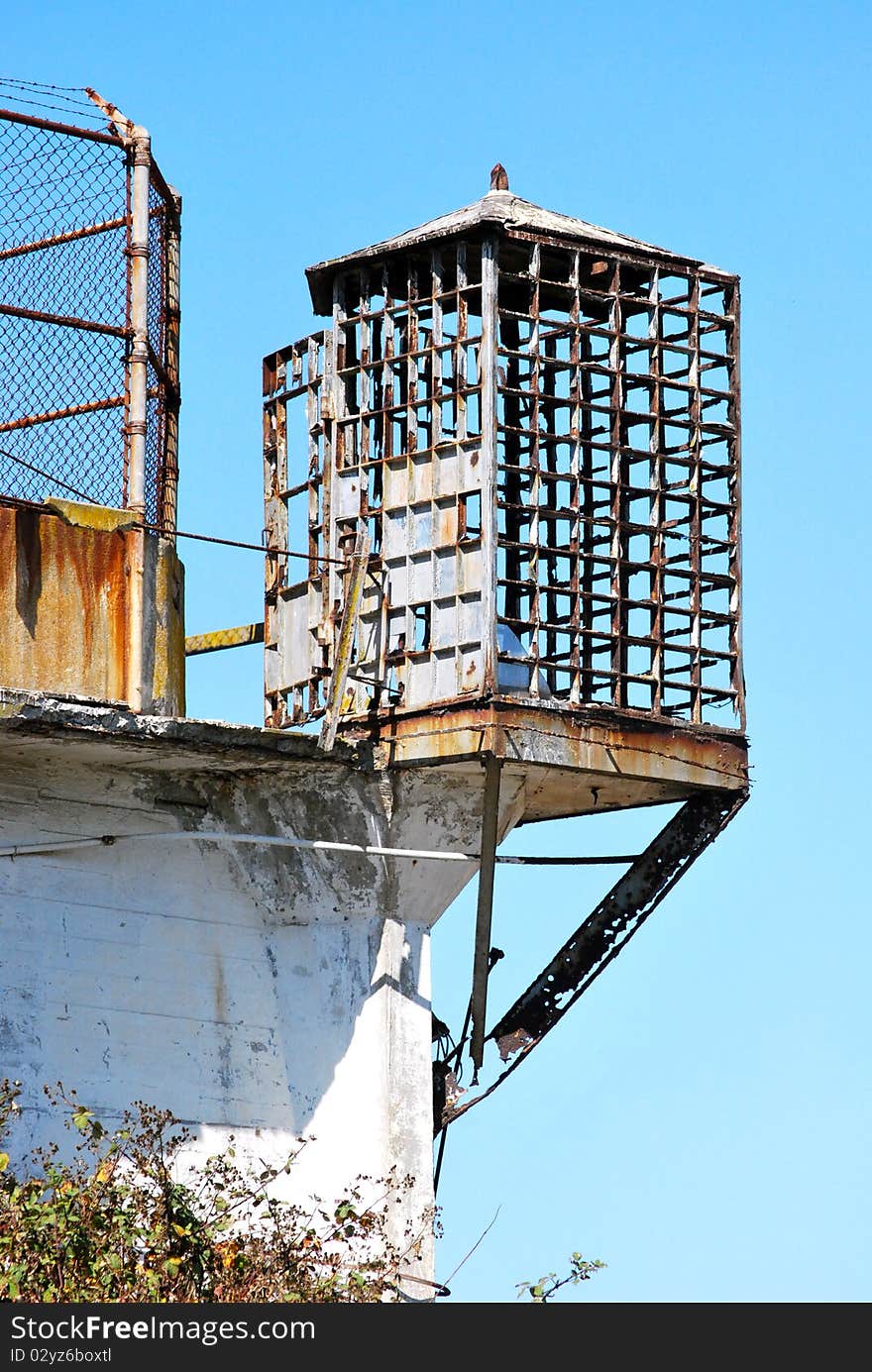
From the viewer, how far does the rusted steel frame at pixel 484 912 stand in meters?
21.2

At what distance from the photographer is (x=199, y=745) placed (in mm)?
20328

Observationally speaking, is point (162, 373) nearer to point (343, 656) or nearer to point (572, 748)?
point (343, 656)

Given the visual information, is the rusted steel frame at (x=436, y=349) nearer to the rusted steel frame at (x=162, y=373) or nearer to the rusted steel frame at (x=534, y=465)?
the rusted steel frame at (x=534, y=465)

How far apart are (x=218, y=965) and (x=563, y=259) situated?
5.61m

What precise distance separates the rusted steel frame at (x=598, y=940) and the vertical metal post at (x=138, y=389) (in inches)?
171

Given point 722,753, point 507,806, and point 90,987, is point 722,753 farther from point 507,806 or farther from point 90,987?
point 90,987

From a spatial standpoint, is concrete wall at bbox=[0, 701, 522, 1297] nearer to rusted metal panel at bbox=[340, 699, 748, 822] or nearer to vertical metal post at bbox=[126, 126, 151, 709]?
rusted metal panel at bbox=[340, 699, 748, 822]

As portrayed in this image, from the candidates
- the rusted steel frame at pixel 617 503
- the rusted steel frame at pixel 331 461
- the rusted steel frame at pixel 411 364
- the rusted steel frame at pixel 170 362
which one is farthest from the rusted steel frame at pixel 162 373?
the rusted steel frame at pixel 617 503

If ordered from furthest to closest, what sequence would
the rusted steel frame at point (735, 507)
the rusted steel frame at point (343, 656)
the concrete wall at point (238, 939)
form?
the rusted steel frame at point (735, 507) → the rusted steel frame at point (343, 656) → the concrete wall at point (238, 939)

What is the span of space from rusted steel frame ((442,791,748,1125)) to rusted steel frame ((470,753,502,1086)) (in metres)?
0.43

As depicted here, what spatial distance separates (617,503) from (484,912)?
305cm

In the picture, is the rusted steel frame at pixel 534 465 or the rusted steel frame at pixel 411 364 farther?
the rusted steel frame at pixel 411 364

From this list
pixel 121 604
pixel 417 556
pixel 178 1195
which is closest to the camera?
pixel 178 1195

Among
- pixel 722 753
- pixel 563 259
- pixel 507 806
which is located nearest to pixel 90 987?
pixel 507 806
